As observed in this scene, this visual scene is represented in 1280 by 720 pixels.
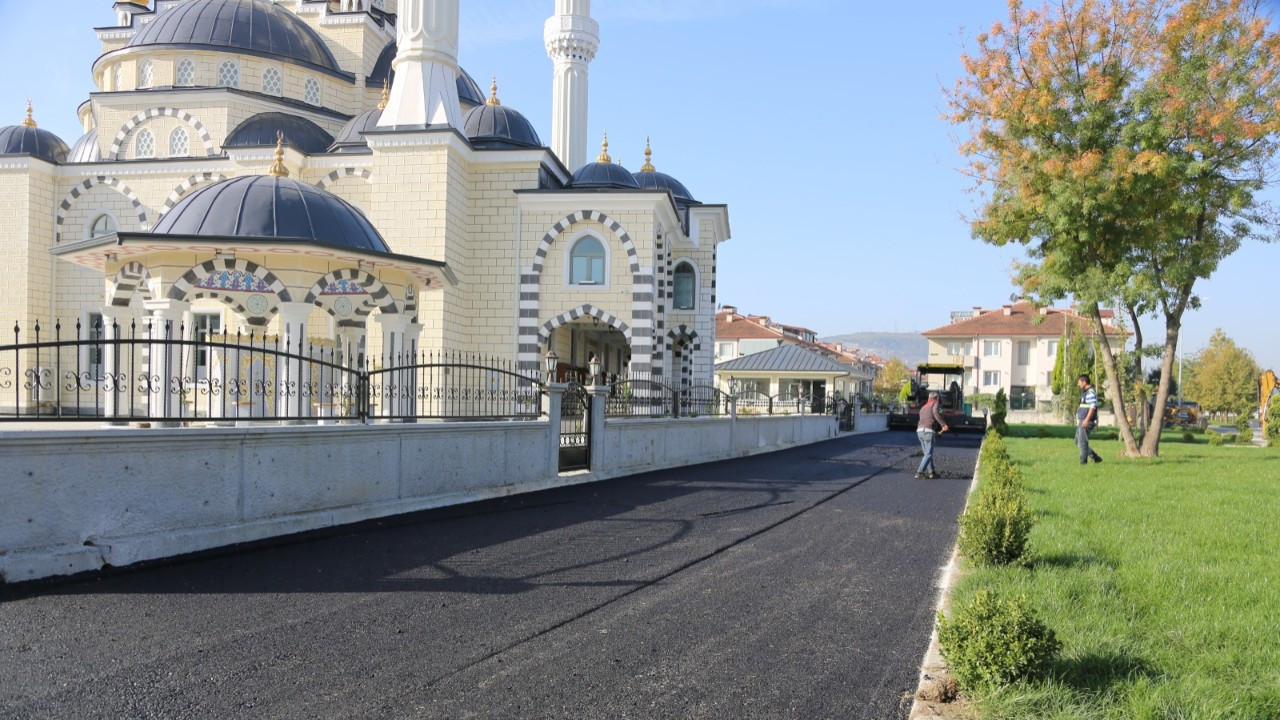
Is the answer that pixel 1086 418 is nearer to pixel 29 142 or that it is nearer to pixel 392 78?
pixel 392 78

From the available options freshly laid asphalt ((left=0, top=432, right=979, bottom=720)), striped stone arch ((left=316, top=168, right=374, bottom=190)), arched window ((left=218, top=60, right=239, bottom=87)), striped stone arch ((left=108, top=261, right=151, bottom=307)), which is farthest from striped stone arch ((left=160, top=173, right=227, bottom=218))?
freshly laid asphalt ((left=0, top=432, right=979, bottom=720))

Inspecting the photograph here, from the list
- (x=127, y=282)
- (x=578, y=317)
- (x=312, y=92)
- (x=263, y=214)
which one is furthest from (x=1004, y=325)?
(x=127, y=282)

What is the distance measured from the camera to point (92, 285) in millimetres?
26953

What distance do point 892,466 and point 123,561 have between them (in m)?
13.4

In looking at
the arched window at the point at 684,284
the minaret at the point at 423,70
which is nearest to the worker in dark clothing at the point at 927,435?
the minaret at the point at 423,70

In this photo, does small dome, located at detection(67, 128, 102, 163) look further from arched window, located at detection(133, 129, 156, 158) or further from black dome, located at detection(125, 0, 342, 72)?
black dome, located at detection(125, 0, 342, 72)

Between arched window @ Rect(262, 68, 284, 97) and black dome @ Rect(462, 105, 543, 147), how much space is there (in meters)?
6.82

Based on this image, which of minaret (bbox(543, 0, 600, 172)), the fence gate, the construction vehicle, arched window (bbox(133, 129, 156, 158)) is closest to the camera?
the fence gate

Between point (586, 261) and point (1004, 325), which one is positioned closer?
point (586, 261)

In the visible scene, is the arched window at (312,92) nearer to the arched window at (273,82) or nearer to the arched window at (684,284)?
the arched window at (273,82)

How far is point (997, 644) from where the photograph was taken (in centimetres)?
389

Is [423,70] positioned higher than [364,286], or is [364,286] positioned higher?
[423,70]

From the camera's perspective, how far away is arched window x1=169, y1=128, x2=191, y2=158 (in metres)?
27.1

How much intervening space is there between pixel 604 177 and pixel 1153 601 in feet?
70.2
